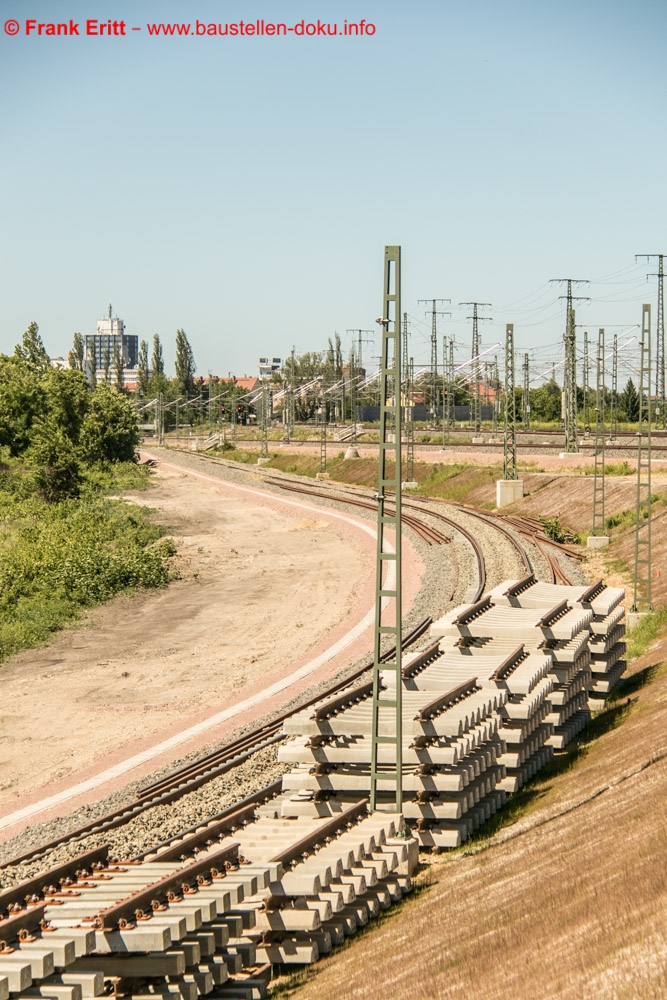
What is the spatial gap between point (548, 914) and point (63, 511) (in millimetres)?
49579

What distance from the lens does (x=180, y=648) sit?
3023cm

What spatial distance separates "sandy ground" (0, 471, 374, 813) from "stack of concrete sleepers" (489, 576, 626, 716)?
7099 mm

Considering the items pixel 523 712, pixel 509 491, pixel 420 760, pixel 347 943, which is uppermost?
pixel 509 491

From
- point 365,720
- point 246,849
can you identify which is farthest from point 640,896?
point 365,720

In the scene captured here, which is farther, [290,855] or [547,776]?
[547,776]

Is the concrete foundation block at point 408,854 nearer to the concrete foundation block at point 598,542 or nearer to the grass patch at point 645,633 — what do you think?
the grass patch at point 645,633

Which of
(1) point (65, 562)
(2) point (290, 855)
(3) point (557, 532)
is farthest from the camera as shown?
(3) point (557, 532)

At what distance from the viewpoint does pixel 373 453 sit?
81750 millimetres

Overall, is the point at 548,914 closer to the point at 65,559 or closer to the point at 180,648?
the point at 180,648

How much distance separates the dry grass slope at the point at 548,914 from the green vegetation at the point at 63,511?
20.8 m

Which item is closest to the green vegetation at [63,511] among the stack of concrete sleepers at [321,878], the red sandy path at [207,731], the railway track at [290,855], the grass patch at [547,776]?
the red sandy path at [207,731]

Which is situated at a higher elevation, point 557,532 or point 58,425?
point 58,425

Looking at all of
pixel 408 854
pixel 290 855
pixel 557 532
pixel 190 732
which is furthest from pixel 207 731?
pixel 557 532

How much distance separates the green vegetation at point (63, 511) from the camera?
36.1m
